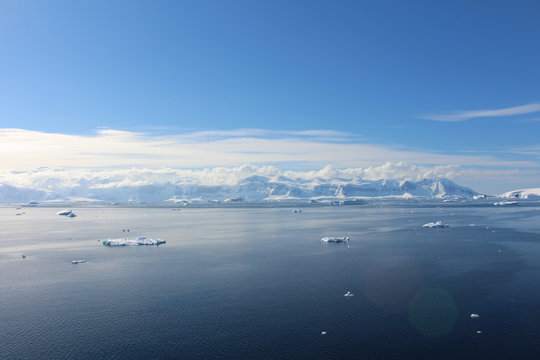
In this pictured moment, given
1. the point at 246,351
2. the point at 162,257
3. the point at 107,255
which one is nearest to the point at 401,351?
the point at 246,351

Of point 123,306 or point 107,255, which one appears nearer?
point 123,306

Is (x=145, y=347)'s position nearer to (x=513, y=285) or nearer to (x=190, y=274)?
(x=190, y=274)

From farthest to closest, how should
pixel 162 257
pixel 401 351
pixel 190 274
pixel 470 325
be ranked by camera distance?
pixel 162 257
pixel 190 274
pixel 470 325
pixel 401 351

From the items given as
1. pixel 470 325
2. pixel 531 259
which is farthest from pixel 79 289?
pixel 531 259

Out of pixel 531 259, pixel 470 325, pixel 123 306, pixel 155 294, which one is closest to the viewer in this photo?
pixel 470 325

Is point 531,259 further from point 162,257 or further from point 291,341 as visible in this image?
point 162,257

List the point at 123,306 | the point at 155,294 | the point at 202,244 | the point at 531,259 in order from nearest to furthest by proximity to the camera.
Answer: the point at 123,306
the point at 155,294
the point at 531,259
the point at 202,244
